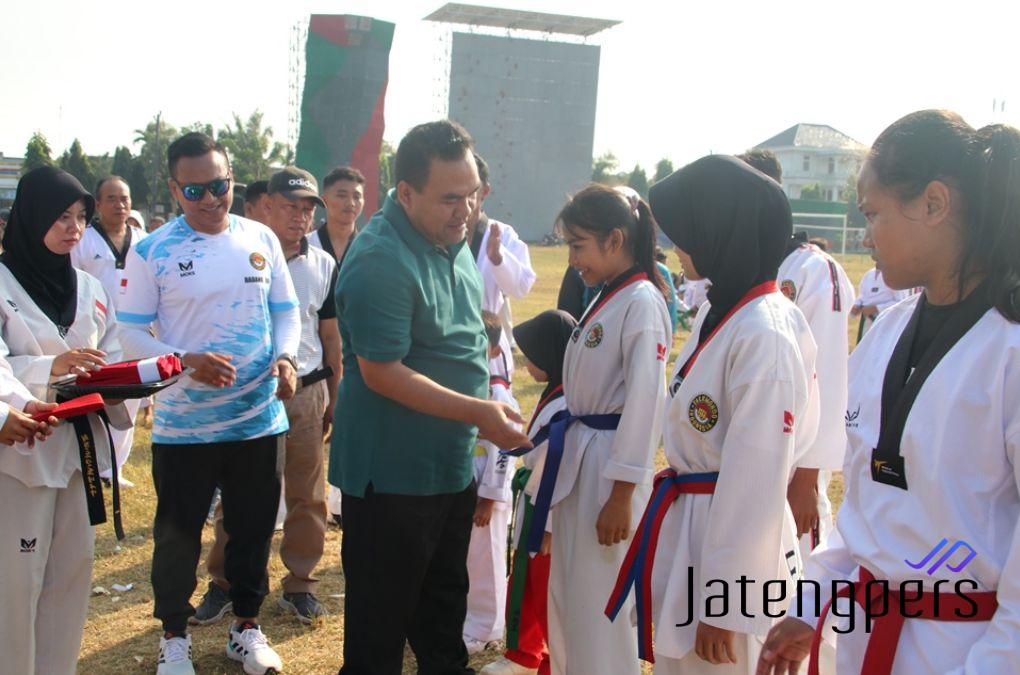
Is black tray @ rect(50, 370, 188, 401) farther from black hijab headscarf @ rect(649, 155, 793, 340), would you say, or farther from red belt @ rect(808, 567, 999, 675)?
red belt @ rect(808, 567, 999, 675)

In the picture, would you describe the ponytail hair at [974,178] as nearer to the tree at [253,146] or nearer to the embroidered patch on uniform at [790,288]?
the embroidered patch on uniform at [790,288]

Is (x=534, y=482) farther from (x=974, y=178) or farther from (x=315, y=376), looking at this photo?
(x=974, y=178)

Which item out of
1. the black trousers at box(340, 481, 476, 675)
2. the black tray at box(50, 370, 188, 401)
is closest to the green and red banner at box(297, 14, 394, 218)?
the black tray at box(50, 370, 188, 401)

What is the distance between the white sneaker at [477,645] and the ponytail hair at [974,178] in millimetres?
3437

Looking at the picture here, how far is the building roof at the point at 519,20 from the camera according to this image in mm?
67938

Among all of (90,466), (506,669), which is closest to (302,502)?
(506,669)

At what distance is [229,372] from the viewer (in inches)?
155

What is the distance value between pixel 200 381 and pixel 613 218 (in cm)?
195

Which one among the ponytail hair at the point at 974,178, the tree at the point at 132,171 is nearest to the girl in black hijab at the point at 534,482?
the ponytail hair at the point at 974,178

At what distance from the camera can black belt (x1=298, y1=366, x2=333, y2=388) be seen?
5.20 meters

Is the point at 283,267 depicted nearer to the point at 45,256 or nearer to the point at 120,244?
the point at 45,256

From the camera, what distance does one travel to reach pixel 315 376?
17.3 ft

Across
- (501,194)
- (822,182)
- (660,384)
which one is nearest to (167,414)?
(660,384)

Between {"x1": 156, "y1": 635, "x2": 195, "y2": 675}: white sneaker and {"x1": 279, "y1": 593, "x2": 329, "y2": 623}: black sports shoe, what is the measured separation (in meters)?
0.84
